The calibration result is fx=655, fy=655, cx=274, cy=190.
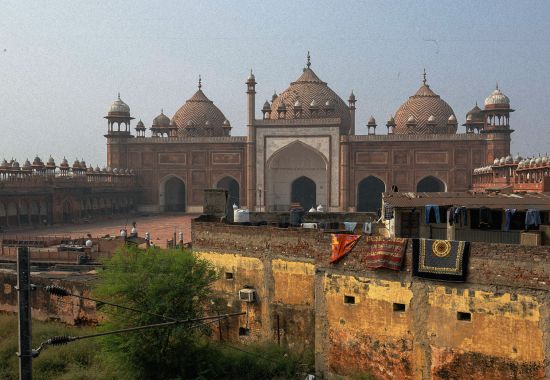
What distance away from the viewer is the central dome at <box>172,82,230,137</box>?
42.9 metres

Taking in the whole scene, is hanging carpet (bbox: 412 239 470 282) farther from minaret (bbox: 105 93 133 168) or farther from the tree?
minaret (bbox: 105 93 133 168)

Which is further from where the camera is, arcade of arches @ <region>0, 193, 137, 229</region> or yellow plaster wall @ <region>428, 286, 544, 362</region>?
arcade of arches @ <region>0, 193, 137, 229</region>

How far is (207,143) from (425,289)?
103 ft

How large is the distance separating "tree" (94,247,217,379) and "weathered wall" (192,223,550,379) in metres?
1.57

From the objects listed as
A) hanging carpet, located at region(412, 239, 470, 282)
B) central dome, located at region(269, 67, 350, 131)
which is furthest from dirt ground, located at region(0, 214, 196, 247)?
hanging carpet, located at region(412, 239, 470, 282)

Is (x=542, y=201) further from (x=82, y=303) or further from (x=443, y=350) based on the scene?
(x=82, y=303)

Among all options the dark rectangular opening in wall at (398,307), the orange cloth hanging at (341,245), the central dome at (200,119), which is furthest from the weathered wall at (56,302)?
the central dome at (200,119)

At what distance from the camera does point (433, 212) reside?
1158 cm

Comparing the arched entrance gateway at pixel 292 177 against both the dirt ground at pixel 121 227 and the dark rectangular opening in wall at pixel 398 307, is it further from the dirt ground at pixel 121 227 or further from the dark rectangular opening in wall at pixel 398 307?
the dark rectangular opening in wall at pixel 398 307

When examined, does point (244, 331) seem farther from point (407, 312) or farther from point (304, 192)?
point (304, 192)

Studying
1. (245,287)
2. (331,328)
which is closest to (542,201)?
(331,328)

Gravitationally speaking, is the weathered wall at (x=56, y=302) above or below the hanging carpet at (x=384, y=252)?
below

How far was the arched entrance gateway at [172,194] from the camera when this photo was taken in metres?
41.2

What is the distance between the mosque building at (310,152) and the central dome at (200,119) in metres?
0.11
